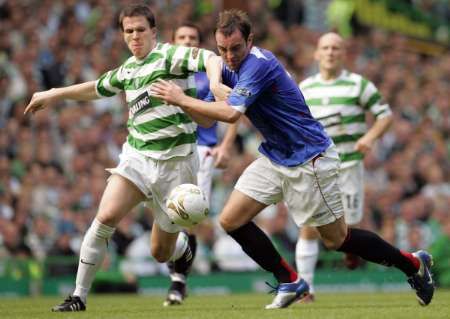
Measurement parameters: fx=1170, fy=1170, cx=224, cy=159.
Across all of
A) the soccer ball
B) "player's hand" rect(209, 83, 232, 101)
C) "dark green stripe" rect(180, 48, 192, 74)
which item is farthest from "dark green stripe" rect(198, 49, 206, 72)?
the soccer ball

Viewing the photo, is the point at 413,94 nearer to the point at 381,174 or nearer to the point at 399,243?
the point at 381,174

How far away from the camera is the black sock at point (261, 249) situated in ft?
32.0

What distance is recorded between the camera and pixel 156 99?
9.57 metres

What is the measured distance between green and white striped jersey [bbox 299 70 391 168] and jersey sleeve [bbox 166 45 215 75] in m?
2.96

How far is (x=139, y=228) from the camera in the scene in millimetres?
17203

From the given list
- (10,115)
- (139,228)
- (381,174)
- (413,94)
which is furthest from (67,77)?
(413,94)

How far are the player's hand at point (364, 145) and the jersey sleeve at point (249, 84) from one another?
2.88 metres

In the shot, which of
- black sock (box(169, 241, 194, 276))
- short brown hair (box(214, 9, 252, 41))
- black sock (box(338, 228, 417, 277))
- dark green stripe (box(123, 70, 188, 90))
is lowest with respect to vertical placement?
black sock (box(169, 241, 194, 276))

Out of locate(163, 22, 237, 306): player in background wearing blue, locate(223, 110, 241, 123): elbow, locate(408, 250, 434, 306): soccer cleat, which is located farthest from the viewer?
locate(163, 22, 237, 306): player in background wearing blue

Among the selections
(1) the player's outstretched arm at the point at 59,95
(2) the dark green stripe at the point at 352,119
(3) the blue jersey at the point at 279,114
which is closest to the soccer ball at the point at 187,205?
(3) the blue jersey at the point at 279,114

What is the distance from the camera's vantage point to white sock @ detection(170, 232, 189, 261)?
11.0m

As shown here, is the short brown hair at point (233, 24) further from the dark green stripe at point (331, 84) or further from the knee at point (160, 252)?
the dark green stripe at point (331, 84)

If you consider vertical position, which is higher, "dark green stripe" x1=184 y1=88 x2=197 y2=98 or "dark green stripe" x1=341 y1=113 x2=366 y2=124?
"dark green stripe" x1=184 y1=88 x2=197 y2=98

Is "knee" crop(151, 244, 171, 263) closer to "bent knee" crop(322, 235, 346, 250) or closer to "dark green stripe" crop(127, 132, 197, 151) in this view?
"dark green stripe" crop(127, 132, 197, 151)
